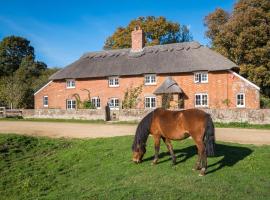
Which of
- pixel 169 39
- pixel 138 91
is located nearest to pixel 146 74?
pixel 138 91

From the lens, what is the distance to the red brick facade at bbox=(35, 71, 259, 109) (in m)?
35.7

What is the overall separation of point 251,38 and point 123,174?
3324cm

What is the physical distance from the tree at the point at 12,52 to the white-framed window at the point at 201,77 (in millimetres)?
51389

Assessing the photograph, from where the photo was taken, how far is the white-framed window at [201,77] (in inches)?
1477

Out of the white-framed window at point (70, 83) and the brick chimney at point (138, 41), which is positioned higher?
the brick chimney at point (138, 41)

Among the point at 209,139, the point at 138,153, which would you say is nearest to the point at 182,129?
the point at 209,139

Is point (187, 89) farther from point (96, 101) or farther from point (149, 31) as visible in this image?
point (149, 31)

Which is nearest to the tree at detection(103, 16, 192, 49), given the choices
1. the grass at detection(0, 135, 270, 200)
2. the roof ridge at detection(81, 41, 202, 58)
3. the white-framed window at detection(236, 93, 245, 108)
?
the roof ridge at detection(81, 41, 202, 58)

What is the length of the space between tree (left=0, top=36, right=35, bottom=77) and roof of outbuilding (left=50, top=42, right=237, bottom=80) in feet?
119

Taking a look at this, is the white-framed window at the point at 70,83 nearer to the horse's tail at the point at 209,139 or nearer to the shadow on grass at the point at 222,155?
the shadow on grass at the point at 222,155

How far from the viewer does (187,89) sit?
38.2 metres

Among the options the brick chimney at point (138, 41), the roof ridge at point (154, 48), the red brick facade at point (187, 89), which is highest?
the brick chimney at point (138, 41)

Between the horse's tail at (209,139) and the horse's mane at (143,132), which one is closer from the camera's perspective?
the horse's tail at (209,139)

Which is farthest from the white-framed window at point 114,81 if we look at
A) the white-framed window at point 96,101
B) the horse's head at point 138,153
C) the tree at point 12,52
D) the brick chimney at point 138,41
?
the tree at point 12,52
